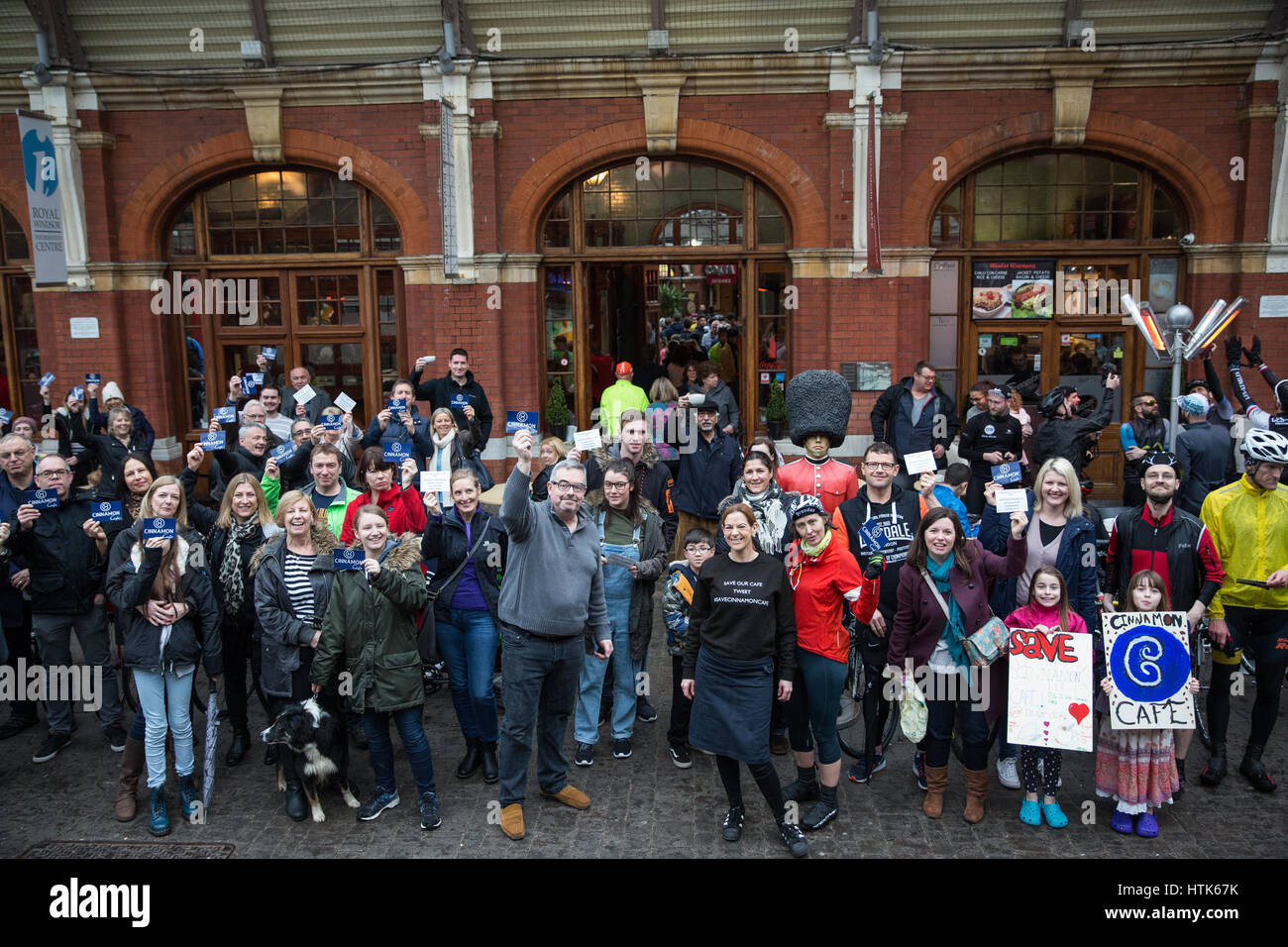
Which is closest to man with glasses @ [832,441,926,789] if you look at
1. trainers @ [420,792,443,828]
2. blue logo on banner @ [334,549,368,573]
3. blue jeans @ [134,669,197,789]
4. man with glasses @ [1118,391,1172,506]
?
trainers @ [420,792,443,828]

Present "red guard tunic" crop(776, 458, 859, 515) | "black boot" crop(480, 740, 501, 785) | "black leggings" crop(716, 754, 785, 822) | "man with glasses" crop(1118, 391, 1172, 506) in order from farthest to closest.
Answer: "man with glasses" crop(1118, 391, 1172, 506)
"red guard tunic" crop(776, 458, 859, 515)
"black boot" crop(480, 740, 501, 785)
"black leggings" crop(716, 754, 785, 822)

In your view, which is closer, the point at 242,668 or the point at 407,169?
the point at 242,668

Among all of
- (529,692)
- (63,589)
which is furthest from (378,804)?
(63,589)

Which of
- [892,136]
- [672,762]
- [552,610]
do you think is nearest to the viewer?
[552,610]

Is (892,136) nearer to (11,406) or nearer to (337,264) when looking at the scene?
(337,264)

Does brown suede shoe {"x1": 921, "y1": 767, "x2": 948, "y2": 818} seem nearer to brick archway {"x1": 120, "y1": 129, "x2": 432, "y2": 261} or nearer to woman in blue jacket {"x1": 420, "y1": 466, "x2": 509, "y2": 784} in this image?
woman in blue jacket {"x1": 420, "y1": 466, "x2": 509, "y2": 784}

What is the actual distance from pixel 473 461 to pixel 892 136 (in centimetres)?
701

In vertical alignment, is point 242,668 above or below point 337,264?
below

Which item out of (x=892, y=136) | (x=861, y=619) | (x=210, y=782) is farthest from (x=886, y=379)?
(x=210, y=782)

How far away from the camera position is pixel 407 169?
12766mm

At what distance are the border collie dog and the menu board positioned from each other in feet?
33.3

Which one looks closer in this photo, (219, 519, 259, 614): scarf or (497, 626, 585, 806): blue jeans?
(497, 626, 585, 806): blue jeans

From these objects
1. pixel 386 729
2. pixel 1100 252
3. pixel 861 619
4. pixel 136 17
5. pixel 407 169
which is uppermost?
pixel 136 17

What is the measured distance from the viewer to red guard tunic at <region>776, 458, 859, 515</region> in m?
7.16
